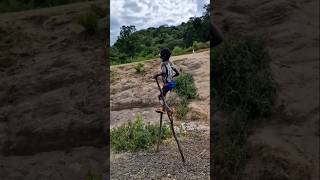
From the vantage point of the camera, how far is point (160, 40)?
7488mm

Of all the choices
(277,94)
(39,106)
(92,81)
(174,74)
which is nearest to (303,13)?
(277,94)

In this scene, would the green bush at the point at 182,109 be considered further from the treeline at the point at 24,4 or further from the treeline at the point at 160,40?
the treeline at the point at 24,4

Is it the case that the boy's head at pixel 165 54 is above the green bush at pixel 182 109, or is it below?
above

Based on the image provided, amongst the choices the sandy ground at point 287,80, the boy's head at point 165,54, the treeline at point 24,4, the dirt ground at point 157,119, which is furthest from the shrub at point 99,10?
the boy's head at point 165,54

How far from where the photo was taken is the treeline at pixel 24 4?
8625mm

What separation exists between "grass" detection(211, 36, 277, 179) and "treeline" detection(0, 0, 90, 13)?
3111 millimetres

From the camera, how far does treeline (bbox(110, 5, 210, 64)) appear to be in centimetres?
738

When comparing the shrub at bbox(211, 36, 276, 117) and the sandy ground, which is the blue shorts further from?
the sandy ground

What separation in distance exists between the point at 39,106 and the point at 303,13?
131 inches

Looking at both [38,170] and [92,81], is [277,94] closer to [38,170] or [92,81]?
[92,81]

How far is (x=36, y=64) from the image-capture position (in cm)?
730

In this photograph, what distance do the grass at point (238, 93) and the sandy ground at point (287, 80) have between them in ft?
0.37

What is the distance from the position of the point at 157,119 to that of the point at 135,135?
361 millimetres

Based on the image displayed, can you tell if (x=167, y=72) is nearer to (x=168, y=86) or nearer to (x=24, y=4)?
(x=168, y=86)
